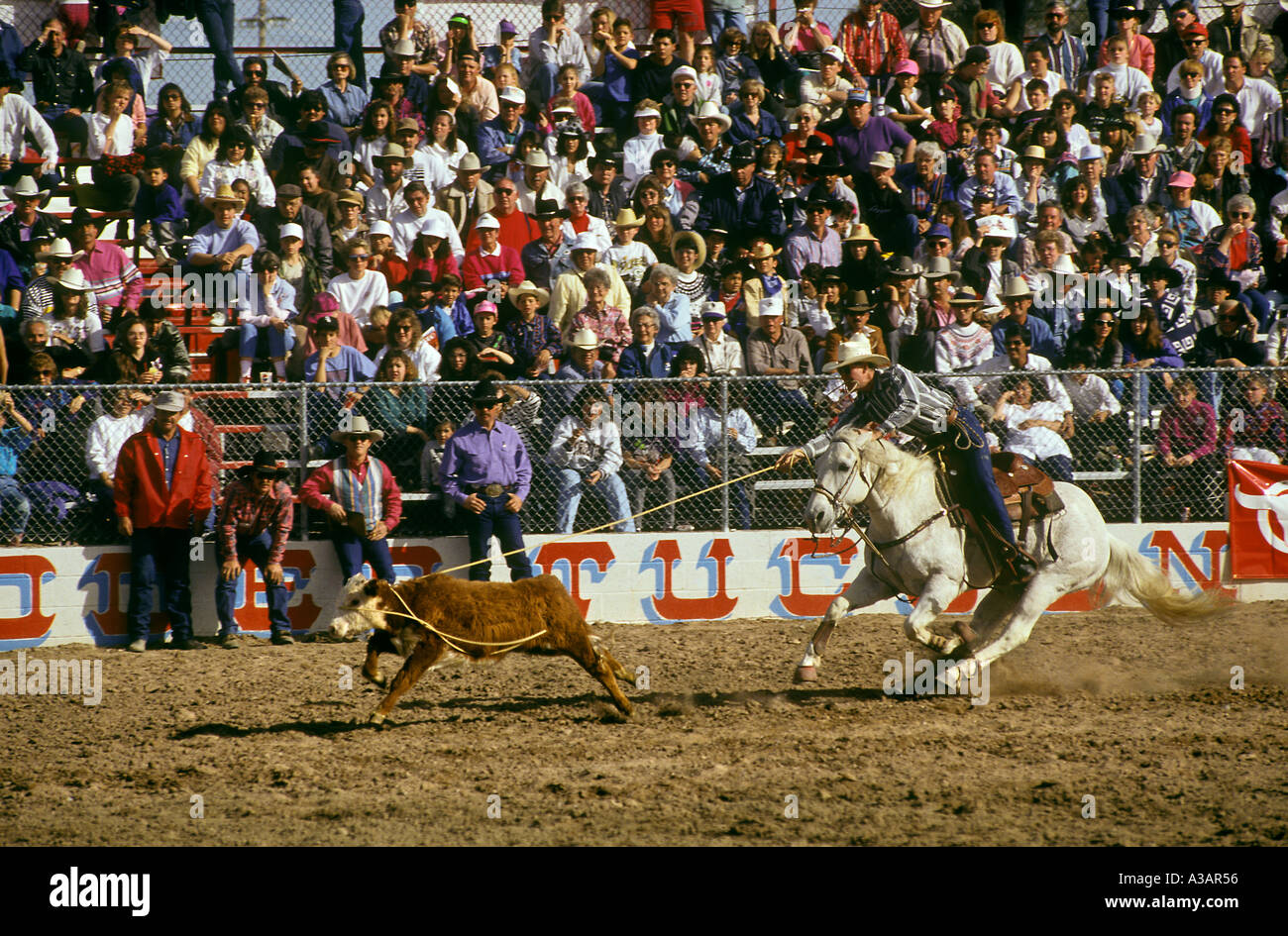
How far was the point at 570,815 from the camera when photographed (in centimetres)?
622

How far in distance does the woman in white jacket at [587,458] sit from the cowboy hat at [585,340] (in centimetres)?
58

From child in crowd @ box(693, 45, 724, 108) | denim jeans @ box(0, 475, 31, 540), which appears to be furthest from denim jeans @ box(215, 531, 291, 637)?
child in crowd @ box(693, 45, 724, 108)

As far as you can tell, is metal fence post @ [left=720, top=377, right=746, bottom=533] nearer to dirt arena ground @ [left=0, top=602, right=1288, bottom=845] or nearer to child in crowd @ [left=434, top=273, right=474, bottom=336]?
dirt arena ground @ [left=0, top=602, right=1288, bottom=845]

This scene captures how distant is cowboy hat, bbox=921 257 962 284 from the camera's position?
1309cm

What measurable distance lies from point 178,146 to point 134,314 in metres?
3.23

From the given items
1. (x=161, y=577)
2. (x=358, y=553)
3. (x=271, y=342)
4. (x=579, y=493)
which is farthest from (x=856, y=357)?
(x=161, y=577)

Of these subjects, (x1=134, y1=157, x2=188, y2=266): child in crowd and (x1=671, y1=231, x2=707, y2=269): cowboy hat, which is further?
(x1=134, y1=157, x2=188, y2=266): child in crowd

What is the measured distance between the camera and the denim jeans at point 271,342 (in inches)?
465

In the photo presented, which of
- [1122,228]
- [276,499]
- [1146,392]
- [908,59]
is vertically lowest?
[276,499]

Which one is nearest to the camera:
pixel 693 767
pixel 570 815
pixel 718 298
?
pixel 570 815

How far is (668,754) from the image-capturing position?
728 cm

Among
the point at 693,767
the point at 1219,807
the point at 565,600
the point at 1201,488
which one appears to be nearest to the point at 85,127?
the point at 565,600

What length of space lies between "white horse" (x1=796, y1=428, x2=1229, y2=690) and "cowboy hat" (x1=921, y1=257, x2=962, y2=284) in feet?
14.4

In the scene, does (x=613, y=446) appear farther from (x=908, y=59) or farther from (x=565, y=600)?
(x=908, y=59)
